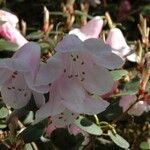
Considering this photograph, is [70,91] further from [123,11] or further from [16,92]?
[123,11]

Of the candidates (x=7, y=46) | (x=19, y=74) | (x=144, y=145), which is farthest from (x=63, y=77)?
(x=144, y=145)

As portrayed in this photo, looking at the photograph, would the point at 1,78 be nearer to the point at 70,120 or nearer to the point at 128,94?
the point at 70,120

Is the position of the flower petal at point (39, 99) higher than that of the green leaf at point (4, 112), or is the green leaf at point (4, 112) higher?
the flower petal at point (39, 99)

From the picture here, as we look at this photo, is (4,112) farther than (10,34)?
No

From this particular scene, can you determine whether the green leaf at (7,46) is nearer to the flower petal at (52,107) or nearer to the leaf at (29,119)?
the leaf at (29,119)

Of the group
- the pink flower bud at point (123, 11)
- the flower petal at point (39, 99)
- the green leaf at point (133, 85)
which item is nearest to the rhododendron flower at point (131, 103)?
the green leaf at point (133, 85)
